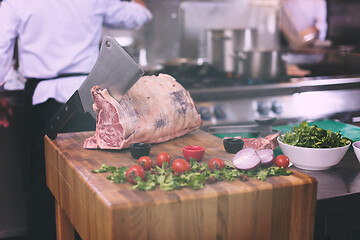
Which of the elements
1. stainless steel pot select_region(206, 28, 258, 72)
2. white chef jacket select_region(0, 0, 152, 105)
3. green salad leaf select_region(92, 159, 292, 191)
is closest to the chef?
white chef jacket select_region(0, 0, 152, 105)

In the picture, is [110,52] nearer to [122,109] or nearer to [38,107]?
[122,109]

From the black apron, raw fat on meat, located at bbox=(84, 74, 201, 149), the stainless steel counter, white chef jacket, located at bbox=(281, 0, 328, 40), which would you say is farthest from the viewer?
white chef jacket, located at bbox=(281, 0, 328, 40)

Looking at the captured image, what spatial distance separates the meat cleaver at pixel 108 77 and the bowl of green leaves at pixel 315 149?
61 centimetres

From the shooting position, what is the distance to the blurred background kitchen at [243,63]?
3.19 m

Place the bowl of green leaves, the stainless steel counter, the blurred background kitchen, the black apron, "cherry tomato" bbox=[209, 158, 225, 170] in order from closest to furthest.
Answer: "cherry tomato" bbox=[209, 158, 225, 170] < the bowl of green leaves < the black apron < the blurred background kitchen < the stainless steel counter

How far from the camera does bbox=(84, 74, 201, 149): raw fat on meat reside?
1739 mm

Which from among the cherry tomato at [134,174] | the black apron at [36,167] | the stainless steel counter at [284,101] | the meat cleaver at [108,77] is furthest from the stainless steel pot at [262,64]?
the cherry tomato at [134,174]

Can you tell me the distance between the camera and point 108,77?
1709 mm

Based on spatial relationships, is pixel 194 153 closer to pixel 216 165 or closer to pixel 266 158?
pixel 216 165

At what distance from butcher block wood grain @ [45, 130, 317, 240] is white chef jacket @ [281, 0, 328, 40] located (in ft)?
15.4

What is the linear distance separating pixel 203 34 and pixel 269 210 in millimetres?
3637

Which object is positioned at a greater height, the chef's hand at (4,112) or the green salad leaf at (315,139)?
the green salad leaf at (315,139)

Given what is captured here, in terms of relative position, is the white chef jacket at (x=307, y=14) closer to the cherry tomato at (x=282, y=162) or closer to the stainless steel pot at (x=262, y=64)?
the stainless steel pot at (x=262, y=64)

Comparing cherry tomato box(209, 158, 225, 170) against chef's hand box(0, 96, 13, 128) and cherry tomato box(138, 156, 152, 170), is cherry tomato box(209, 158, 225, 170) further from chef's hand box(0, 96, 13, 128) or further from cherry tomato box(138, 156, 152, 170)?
chef's hand box(0, 96, 13, 128)
